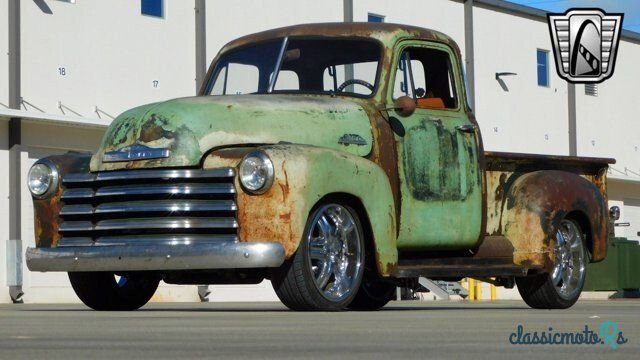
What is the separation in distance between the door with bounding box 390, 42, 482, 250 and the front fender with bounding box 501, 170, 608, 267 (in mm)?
536

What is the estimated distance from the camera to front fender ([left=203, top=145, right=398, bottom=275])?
1150cm

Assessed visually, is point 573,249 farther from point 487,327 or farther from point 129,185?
point 487,327

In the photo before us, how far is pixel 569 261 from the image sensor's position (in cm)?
1484

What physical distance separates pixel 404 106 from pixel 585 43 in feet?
91.5

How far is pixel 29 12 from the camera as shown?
29422 millimetres

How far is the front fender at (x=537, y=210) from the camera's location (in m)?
14.2

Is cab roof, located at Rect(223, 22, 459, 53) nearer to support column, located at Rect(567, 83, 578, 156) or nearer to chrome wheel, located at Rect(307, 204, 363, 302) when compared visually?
chrome wheel, located at Rect(307, 204, 363, 302)

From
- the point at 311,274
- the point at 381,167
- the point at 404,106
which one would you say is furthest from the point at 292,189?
the point at 404,106

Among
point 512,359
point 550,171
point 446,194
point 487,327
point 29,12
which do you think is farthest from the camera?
point 29,12

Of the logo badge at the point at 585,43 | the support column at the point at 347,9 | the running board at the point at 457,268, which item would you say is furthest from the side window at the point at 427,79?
the logo badge at the point at 585,43

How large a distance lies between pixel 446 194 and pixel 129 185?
2877 mm

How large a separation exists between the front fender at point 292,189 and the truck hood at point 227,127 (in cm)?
23

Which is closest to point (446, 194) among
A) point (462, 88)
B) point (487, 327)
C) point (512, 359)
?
point (462, 88)

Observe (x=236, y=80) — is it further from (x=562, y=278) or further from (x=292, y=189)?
(x=562, y=278)
